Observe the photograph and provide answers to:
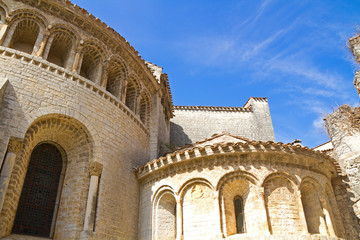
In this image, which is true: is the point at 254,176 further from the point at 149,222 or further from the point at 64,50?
the point at 64,50

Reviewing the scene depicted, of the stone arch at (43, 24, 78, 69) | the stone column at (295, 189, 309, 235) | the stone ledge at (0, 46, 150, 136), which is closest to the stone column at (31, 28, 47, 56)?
the stone arch at (43, 24, 78, 69)

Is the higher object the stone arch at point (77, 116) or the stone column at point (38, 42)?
the stone column at point (38, 42)

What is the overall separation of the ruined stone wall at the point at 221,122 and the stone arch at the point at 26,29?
11.6 metres

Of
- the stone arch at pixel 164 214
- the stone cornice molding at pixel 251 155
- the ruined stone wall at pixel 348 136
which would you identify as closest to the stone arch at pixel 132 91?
the stone cornice molding at pixel 251 155

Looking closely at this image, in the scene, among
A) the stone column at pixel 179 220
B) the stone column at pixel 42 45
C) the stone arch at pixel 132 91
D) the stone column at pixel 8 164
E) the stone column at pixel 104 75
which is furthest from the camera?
the stone arch at pixel 132 91

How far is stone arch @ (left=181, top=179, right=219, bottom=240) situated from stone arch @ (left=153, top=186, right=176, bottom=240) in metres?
0.64

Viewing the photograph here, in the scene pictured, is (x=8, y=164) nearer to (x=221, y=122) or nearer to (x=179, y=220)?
(x=179, y=220)

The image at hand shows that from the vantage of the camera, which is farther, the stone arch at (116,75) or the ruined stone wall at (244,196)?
the stone arch at (116,75)

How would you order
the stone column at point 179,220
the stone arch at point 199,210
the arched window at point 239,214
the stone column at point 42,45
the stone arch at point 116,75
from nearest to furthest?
the stone arch at point 199,210
the stone column at point 179,220
the arched window at point 239,214
the stone column at point 42,45
the stone arch at point 116,75

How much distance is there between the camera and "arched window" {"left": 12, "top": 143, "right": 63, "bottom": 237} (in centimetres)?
815

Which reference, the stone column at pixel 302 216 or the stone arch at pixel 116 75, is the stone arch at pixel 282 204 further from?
the stone arch at pixel 116 75

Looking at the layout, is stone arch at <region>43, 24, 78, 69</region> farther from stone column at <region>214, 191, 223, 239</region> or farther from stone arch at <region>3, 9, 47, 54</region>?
stone column at <region>214, 191, 223, 239</region>

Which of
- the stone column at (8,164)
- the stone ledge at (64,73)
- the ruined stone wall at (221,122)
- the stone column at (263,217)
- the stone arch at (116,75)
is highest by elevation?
the ruined stone wall at (221,122)

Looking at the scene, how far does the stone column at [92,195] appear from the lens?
27.1ft
